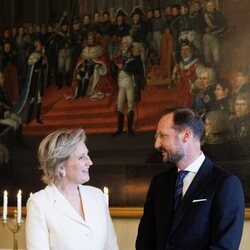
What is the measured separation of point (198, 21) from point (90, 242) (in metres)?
2.72

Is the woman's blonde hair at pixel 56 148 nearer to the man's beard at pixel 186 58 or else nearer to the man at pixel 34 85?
the man's beard at pixel 186 58

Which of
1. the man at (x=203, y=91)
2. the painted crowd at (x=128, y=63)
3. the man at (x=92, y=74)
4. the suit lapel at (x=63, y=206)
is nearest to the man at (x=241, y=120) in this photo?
the painted crowd at (x=128, y=63)

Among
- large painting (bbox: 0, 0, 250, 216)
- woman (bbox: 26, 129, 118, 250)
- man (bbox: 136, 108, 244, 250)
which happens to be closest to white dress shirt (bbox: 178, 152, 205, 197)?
man (bbox: 136, 108, 244, 250)

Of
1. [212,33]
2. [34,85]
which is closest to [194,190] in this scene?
[212,33]

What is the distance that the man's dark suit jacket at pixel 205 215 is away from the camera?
3.07m

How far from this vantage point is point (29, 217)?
3279 millimetres

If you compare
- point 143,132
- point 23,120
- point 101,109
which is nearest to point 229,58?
point 143,132

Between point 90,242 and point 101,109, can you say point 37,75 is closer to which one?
point 101,109

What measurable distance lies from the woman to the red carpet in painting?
1923 millimetres

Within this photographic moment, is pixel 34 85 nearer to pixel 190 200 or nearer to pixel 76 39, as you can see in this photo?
→ pixel 76 39

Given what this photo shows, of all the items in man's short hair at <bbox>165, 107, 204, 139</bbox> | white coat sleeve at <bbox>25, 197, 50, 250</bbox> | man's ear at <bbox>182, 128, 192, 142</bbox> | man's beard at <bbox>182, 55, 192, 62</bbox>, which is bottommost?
white coat sleeve at <bbox>25, 197, 50, 250</bbox>

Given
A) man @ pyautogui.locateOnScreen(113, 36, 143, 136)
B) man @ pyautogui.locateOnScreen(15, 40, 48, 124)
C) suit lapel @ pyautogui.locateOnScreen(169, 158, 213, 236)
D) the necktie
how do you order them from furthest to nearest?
man @ pyautogui.locateOnScreen(15, 40, 48, 124) → man @ pyautogui.locateOnScreen(113, 36, 143, 136) → the necktie → suit lapel @ pyautogui.locateOnScreen(169, 158, 213, 236)

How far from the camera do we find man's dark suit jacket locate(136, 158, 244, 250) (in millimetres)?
3070

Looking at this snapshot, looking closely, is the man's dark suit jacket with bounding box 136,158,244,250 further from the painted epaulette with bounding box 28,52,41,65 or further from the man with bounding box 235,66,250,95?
the painted epaulette with bounding box 28,52,41,65
